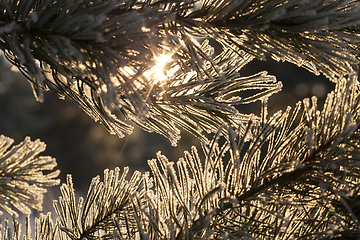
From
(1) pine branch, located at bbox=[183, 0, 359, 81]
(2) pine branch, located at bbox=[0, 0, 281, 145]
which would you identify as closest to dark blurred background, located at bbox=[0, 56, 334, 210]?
(2) pine branch, located at bbox=[0, 0, 281, 145]

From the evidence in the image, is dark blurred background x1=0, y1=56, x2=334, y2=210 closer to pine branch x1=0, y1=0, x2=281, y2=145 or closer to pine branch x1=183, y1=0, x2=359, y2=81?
pine branch x1=0, y1=0, x2=281, y2=145

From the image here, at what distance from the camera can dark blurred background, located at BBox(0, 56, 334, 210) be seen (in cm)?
276

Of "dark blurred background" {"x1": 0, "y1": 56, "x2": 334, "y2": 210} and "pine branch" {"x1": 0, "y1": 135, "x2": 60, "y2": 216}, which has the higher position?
"dark blurred background" {"x1": 0, "y1": 56, "x2": 334, "y2": 210}

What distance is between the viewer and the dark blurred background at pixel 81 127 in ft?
9.07

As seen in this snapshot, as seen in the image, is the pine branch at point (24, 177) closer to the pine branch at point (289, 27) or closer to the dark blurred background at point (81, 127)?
the pine branch at point (289, 27)

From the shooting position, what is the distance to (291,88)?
9.17 feet

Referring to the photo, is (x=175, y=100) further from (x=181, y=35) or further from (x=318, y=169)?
(x=318, y=169)

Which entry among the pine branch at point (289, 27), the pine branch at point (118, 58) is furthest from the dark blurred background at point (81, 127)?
the pine branch at point (289, 27)

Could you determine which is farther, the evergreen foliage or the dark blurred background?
the dark blurred background

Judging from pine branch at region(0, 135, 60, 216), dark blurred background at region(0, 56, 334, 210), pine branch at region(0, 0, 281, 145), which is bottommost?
pine branch at region(0, 135, 60, 216)

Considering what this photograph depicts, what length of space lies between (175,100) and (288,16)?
1.01 ft

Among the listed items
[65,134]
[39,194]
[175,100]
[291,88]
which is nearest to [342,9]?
[175,100]

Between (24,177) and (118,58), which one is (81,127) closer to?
(24,177)

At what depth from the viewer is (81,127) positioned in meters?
2.92
